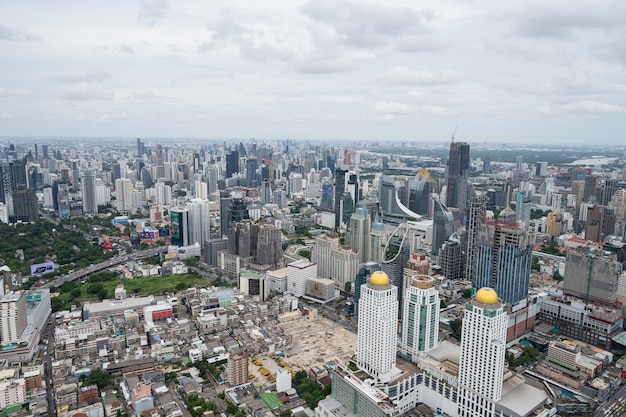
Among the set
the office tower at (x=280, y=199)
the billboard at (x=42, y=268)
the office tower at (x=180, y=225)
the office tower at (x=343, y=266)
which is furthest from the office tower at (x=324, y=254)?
the office tower at (x=280, y=199)

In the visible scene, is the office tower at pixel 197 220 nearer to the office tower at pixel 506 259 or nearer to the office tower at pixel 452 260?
the office tower at pixel 452 260

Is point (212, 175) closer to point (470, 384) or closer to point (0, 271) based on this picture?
point (0, 271)

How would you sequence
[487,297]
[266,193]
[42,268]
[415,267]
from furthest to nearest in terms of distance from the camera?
1. [266,193]
2. [42,268]
3. [415,267]
4. [487,297]

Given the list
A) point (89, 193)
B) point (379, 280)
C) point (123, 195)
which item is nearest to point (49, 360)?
point (379, 280)

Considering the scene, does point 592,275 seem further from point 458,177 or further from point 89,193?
point 89,193

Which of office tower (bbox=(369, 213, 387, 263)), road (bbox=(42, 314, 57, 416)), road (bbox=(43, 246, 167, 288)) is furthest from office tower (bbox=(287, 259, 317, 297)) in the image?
road (bbox=(43, 246, 167, 288))
